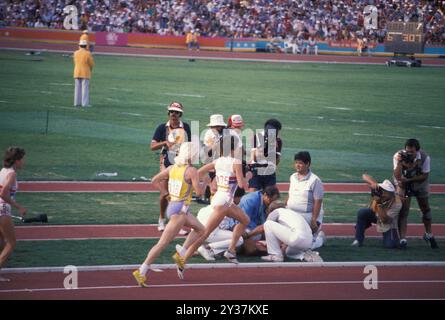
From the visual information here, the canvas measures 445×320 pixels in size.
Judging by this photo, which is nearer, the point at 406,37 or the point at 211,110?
the point at 211,110

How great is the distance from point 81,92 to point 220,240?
55.1ft

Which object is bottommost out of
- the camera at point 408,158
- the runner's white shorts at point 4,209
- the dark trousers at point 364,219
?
the dark trousers at point 364,219

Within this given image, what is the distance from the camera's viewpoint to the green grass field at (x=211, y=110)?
20.4 meters

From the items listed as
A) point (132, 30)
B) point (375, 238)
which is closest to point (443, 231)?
point (375, 238)

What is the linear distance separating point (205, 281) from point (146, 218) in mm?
3965

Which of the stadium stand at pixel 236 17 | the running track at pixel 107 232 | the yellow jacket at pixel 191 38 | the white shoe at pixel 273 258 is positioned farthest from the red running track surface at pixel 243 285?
the stadium stand at pixel 236 17

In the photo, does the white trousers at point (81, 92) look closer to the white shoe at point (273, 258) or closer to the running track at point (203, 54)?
the white shoe at point (273, 258)

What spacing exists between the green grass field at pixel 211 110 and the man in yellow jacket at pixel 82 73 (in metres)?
0.46

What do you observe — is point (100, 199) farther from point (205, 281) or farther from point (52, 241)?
point (205, 281)

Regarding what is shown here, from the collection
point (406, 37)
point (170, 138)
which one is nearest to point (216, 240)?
point (170, 138)

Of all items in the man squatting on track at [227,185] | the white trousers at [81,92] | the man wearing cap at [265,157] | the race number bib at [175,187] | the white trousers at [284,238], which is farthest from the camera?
the white trousers at [81,92]

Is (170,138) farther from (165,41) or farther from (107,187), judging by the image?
(165,41)

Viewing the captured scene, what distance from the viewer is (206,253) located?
39.4ft

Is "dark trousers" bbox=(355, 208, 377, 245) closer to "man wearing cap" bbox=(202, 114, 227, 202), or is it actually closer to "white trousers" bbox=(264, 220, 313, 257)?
"white trousers" bbox=(264, 220, 313, 257)
